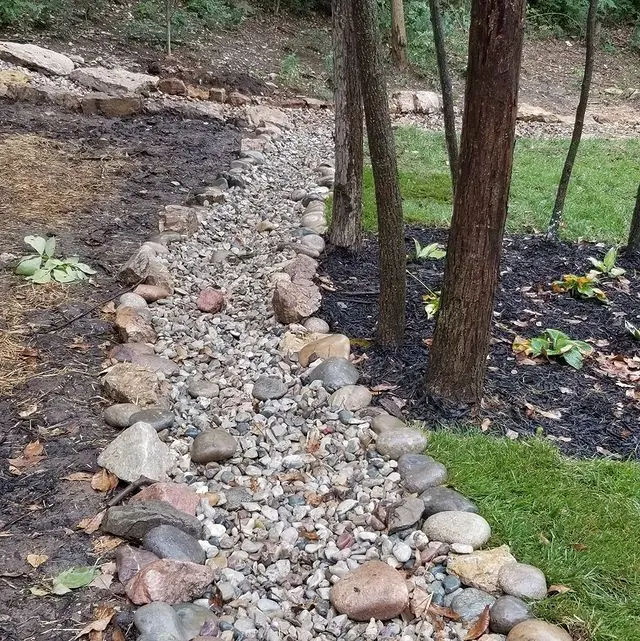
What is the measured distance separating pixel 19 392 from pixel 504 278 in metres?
2.84

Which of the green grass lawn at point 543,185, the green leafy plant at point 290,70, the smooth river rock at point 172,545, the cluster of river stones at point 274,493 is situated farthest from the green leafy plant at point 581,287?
the green leafy plant at point 290,70

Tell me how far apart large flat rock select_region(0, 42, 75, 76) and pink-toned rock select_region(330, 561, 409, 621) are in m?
8.30

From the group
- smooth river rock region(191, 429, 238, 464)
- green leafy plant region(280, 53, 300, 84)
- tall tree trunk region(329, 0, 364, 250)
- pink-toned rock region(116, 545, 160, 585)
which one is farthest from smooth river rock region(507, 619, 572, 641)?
green leafy plant region(280, 53, 300, 84)

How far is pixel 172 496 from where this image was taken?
7.88ft

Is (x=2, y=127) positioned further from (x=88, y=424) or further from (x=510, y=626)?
(x=510, y=626)

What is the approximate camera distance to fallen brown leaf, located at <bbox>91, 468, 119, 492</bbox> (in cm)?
250

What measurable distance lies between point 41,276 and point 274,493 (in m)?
2.23

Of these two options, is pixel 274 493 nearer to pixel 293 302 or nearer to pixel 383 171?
pixel 293 302

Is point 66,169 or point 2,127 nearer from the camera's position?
point 66,169

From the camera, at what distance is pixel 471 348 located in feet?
9.27

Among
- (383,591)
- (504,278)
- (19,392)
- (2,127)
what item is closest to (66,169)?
(2,127)

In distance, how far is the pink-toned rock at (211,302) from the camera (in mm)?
3859

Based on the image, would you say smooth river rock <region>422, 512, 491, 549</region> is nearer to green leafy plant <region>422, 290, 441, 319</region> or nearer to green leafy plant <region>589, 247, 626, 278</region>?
green leafy plant <region>422, 290, 441, 319</region>

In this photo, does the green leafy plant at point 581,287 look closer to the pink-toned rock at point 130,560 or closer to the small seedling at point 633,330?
the small seedling at point 633,330
